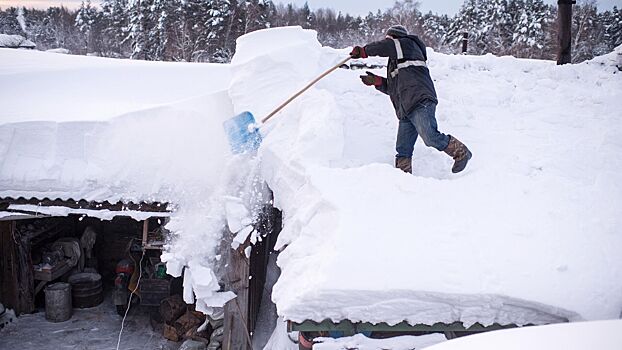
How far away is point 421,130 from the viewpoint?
4.52m

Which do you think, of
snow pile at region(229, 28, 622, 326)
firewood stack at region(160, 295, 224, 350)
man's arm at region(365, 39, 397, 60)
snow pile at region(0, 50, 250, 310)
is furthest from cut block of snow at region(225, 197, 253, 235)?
firewood stack at region(160, 295, 224, 350)

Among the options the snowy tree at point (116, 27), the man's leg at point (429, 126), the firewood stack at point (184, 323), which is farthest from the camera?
the snowy tree at point (116, 27)

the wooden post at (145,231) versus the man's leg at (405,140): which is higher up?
the man's leg at (405,140)

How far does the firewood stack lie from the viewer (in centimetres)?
666

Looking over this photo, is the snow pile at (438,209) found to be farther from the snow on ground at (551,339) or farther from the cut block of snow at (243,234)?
the snow on ground at (551,339)

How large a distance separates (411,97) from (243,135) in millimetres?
1805

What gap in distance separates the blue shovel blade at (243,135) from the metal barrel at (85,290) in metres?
5.01

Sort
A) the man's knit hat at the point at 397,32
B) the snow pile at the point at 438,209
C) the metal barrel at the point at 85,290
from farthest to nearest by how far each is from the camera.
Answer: the metal barrel at the point at 85,290 < the man's knit hat at the point at 397,32 < the snow pile at the point at 438,209

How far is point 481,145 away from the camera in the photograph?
5.20 metres

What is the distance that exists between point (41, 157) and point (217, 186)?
2281 mm

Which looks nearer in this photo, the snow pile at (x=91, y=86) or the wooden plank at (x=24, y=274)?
the snow pile at (x=91, y=86)

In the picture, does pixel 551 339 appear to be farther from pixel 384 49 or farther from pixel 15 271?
pixel 15 271

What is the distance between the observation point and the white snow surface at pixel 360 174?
10.6 ft

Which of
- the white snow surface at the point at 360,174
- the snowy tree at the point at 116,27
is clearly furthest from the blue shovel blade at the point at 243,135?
the snowy tree at the point at 116,27
